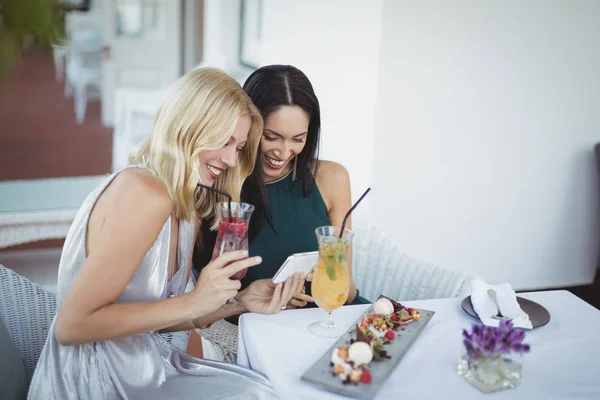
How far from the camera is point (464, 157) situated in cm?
376

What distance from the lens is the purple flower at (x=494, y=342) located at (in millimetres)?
1334

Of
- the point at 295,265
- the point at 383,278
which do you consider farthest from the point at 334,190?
the point at 295,265

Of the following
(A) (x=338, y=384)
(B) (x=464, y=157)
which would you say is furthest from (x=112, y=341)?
(B) (x=464, y=157)

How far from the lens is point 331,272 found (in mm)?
1640

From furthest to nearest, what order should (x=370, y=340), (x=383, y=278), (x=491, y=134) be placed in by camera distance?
(x=491, y=134) < (x=383, y=278) < (x=370, y=340)

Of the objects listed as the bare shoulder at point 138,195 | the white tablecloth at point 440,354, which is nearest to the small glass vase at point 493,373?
the white tablecloth at point 440,354

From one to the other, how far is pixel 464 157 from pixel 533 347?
7.31 ft

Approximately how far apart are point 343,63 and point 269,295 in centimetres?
219

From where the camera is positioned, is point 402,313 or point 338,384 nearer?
point 338,384

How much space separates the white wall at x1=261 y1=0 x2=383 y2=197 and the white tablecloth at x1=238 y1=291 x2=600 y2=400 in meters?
1.86

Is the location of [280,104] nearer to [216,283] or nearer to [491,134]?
[216,283]

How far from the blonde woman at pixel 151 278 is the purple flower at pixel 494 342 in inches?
20.1

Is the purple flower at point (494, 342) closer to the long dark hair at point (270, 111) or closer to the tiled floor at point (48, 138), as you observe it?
the long dark hair at point (270, 111)

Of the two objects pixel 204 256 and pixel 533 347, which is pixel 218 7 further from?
pixel 533 347
